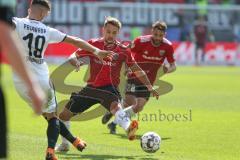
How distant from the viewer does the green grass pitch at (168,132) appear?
9883mm

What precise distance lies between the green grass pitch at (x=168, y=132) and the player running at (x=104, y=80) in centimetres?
64

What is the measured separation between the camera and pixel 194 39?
38125mm

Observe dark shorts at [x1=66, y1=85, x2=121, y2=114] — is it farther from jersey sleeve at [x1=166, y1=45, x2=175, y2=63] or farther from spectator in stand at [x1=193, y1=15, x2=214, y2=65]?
spectator in stand at [x1=193, y1=15, x2=214, y2=65]

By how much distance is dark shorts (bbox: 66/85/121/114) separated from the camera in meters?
10.4

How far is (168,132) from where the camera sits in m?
12.9

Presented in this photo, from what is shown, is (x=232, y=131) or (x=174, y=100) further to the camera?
(x=174, y=100)

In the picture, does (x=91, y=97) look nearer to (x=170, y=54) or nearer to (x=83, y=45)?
(x=83, y=45)

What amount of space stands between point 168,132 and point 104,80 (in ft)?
8.98

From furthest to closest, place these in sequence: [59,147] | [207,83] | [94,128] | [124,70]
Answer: [207,83], [94,128], [124,70], [59,147]

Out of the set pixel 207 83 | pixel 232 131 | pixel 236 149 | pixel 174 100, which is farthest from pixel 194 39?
pixel 236 149

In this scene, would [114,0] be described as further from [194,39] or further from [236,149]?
[236,149]

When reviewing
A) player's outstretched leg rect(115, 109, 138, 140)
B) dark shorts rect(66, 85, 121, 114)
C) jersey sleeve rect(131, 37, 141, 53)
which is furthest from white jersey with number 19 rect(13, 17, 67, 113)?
jersey sleeve rect(131, 37, 141, 53)

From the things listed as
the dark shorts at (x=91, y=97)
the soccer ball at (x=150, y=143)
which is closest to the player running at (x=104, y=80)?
the dark shorts at (x=91, y=97)

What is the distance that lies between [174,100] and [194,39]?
18.9 m
